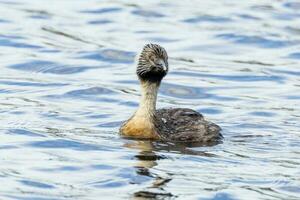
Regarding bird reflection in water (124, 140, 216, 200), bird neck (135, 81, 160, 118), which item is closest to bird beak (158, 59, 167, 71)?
bird neck (135, 81, 160, 118)

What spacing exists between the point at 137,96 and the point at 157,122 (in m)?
3.35

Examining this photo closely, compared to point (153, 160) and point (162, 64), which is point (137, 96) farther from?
point (153, 160)

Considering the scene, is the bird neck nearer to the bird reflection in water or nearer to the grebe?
the grebe

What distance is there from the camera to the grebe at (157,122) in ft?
62.7

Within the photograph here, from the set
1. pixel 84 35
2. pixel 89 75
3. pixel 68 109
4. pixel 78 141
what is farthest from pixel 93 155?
pixel 84 35

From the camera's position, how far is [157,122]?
1945cm

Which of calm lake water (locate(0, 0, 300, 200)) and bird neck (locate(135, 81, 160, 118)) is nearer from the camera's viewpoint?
calm lake water (locate(0, 0, 300, 200))

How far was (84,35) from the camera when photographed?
28953 mm

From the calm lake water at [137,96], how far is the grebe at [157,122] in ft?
1.05

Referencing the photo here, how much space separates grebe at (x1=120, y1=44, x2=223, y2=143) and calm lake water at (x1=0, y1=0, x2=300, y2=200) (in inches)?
12.6

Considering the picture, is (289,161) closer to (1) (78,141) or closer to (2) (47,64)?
(1) (78,141)

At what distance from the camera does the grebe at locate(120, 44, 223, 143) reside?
19.1 m

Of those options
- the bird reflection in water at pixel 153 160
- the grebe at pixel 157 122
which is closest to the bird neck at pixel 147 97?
the grebe at pixel 157 122

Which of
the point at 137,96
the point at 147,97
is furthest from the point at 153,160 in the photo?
the point at 137,96
